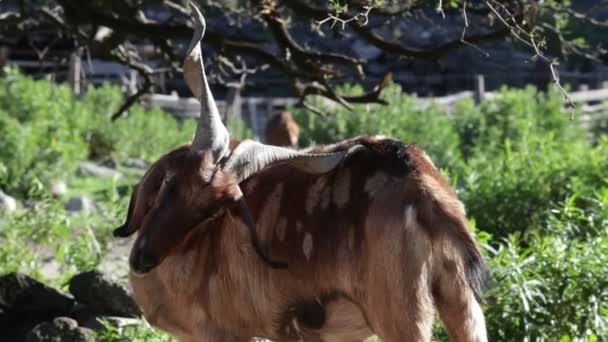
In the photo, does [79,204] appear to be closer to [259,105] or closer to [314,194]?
[259,105]

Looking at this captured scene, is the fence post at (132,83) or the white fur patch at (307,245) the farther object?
the fence post at (132,83)

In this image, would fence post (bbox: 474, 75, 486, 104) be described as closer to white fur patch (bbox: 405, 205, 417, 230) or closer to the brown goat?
the brown goat

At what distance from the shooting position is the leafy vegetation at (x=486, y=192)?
26.3 ft

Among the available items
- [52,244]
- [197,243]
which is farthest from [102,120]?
[197,243]

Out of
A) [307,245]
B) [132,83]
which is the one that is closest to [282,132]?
[307,245]

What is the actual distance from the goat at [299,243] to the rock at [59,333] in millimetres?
1983

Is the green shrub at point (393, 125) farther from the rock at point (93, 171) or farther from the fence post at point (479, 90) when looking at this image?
the fence post at point (479, 90)

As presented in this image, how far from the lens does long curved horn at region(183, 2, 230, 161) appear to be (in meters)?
5.83

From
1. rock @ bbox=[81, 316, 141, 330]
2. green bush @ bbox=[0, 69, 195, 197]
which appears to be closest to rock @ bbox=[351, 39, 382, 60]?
green bush @ bbox=[0, 69, 195, 197]

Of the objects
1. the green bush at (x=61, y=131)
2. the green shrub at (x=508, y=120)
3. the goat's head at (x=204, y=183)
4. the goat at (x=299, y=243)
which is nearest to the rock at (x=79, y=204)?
the green bush at (x=61, y=131)

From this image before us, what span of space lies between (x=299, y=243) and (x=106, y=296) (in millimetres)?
3437

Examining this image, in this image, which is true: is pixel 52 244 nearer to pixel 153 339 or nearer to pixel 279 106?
pixel 153 339

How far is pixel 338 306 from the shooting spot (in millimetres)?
5742

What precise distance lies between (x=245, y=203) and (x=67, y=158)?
12.8 m
